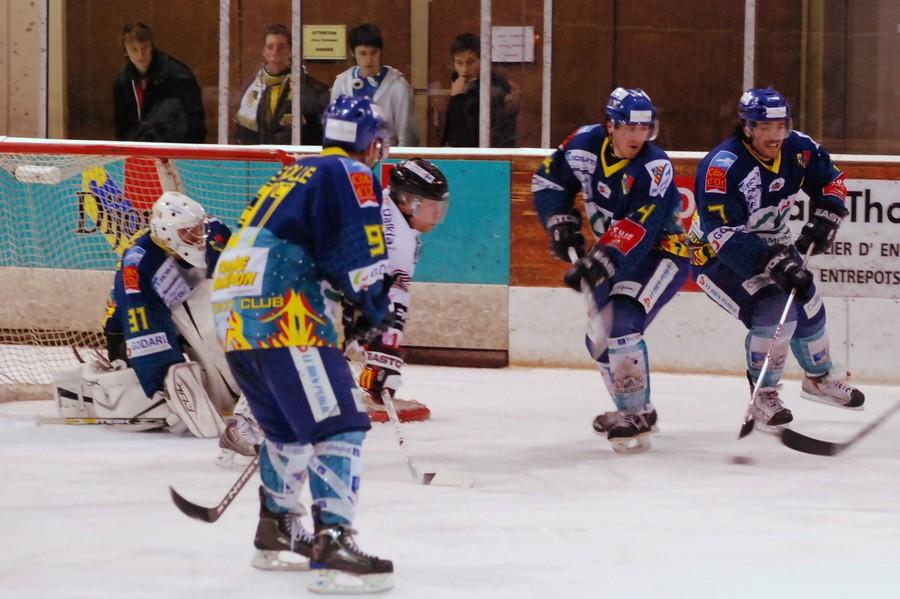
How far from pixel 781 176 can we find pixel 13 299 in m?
3.94

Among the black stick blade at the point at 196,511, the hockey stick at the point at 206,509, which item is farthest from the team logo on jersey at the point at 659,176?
the black stick blade at the point at 196,511

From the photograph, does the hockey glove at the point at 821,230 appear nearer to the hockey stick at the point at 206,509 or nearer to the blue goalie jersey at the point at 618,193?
the blue goalie jersey at the point at 618,193

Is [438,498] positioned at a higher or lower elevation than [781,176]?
lower

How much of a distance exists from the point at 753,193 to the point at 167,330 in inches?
88.2

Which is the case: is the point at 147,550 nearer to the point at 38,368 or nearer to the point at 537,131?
the point at 38,368

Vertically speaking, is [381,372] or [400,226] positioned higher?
[400,226]

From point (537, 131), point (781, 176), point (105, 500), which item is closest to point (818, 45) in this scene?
point (537, 131)

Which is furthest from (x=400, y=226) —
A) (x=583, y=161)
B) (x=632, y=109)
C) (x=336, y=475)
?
(x=336, y=475)

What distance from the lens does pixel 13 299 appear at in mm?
7438

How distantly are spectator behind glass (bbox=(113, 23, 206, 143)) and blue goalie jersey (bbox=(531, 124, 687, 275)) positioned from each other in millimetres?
2990

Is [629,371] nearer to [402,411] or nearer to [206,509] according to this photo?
[402,411]

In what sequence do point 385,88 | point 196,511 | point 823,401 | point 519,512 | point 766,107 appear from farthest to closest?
point 385,88, point 823,401, point 766,107, point 519,512, point 196,511

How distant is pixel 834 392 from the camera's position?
591cm

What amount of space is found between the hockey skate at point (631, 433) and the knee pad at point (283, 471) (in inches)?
74.2
